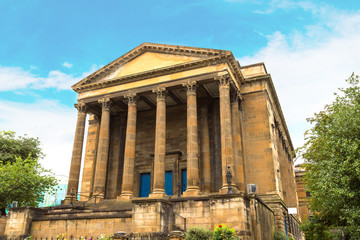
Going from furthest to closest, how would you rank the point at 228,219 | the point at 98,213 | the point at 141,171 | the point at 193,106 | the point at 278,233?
the point at 141,171 → the point at 193,106 → the point at 278,233 → the point at 98,213 → the point at 228,219

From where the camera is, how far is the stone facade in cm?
1997

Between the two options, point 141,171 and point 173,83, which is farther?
point 141,171

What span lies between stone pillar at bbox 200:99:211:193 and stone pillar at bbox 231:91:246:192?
9.10 ft

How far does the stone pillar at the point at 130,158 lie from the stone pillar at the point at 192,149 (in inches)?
207

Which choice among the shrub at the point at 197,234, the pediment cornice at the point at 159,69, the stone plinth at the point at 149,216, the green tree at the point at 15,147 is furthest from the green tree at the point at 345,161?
the green tree at the point at 15,147

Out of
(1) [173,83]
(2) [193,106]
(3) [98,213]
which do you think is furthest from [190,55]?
(3) [98,213]

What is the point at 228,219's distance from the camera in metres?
16.2

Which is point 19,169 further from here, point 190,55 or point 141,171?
point 190,55

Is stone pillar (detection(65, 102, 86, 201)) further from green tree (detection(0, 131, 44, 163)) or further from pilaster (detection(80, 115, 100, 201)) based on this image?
green tree (detection(0, 131, 44, 163))

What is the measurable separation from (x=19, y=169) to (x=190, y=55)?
18337 mm

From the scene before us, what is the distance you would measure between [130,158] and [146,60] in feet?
30.4

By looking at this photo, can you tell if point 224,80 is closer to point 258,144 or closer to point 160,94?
point 160,94

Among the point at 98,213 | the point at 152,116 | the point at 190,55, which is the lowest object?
the point at 98,213

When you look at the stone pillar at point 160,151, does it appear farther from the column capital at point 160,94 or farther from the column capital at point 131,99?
the column capital at point 131,99
